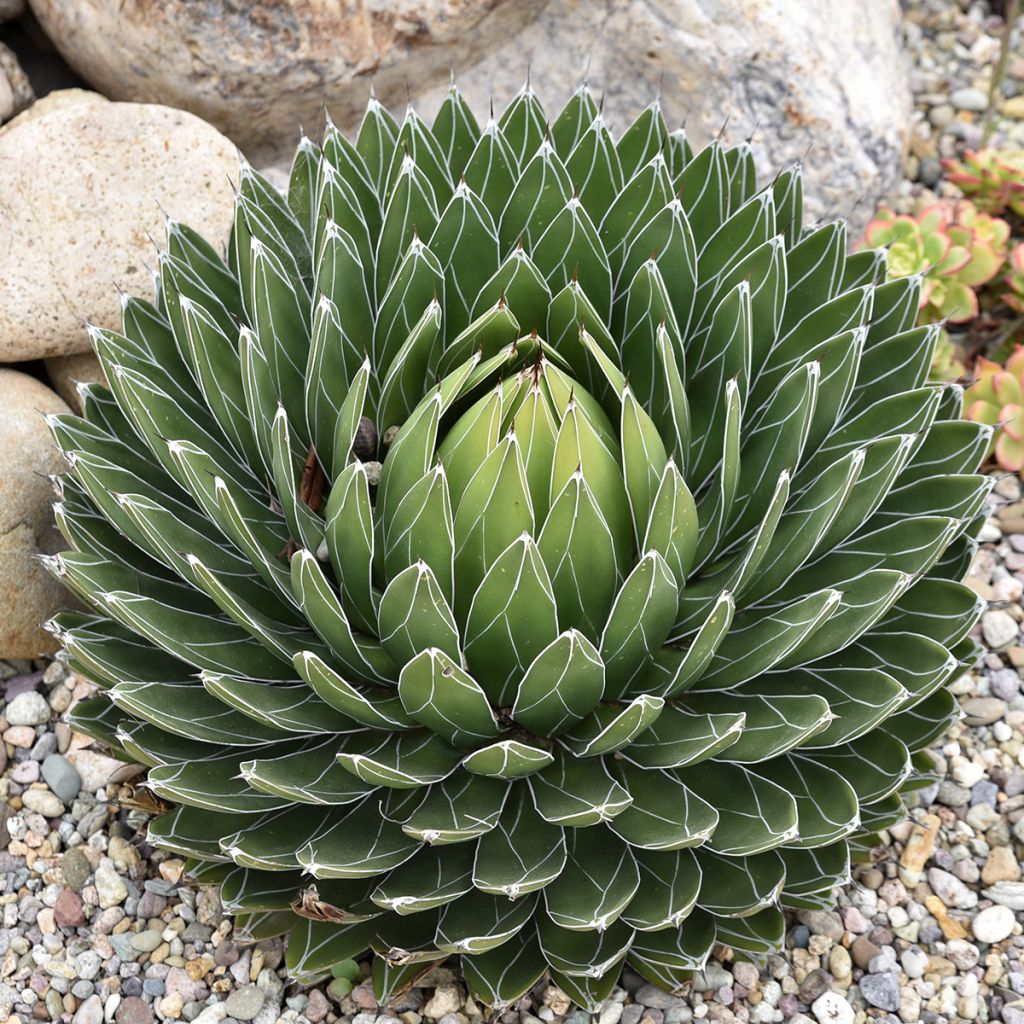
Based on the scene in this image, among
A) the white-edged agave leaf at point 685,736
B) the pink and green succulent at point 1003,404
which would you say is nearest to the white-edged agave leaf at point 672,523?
the white-edged agave leaf at point 685,736

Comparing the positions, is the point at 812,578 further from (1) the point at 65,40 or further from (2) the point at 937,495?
(1) the point at 65,40

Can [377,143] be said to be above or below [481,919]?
above

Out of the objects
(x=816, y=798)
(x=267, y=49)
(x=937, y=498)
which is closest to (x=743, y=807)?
(x=816, y=798)

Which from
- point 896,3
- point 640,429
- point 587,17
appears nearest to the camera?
point 640,429

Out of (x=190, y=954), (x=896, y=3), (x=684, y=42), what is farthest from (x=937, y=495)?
(x=896, y=3)

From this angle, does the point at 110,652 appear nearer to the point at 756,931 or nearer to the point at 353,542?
the point at 353,542

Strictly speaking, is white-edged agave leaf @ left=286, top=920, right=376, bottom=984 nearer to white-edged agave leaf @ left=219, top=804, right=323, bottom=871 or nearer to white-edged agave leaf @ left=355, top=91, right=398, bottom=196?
white-edged agave leaf @ left=219, top=804, right=323, bottom=871

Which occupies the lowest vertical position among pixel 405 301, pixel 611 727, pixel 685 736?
pixel 685 736
